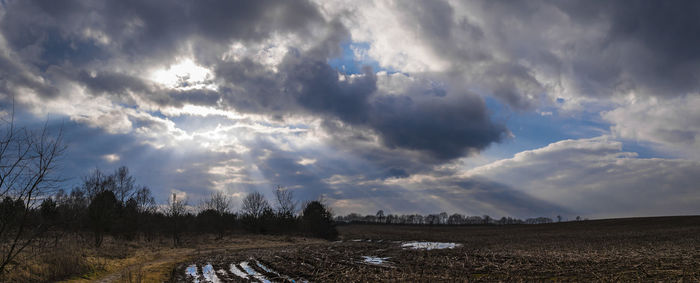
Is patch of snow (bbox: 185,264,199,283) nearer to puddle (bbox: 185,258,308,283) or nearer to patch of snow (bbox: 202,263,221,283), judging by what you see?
puddle (bbox: 185,258,308,283)

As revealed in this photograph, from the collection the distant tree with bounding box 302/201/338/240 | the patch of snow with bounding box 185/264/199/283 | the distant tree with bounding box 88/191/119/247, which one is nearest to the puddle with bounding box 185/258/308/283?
the patch of snow with bounding box 185/264/199/283

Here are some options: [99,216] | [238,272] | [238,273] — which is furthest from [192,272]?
[99,216]

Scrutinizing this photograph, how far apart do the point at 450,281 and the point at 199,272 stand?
49.1 ft

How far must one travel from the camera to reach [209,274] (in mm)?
20656

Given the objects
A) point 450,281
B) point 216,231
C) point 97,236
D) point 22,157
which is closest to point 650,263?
point 450,281

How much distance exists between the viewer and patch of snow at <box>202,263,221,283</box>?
61.0 feet

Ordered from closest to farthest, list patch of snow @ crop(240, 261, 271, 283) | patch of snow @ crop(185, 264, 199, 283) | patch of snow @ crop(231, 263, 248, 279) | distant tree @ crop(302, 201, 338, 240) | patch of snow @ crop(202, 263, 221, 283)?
patch of snow @ crop(240, 261, 271, 283), patch of snow @ crop(202, 263, 221, 283), patch of snow @ crop(185, 264, 199, 283), patch of snow @ crop(231, 263, 248, 279), distant tree @ crop(302, 201, 338, 240)

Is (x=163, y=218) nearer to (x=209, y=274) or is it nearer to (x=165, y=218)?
(x=165, y=218)

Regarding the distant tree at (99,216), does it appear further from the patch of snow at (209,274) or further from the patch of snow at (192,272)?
the patch of snow at (209,274)

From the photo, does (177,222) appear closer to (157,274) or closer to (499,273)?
(157,274)

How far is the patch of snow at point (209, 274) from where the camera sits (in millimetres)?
18584

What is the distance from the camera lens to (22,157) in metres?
12.7

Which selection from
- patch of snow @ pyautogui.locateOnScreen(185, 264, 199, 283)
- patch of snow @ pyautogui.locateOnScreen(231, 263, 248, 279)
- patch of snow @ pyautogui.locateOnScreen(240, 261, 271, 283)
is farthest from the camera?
patch of snow @ pyautogui.locateOnScreen(231, 263, 248, 279)

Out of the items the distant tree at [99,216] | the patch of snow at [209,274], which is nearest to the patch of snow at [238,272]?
the patch of snow at [209,274]
